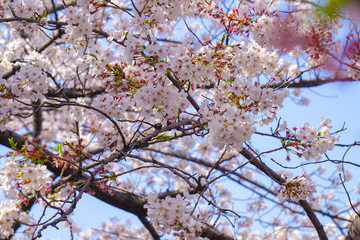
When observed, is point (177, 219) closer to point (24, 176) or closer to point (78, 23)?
point (24, 176)

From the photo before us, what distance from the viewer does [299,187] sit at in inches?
106

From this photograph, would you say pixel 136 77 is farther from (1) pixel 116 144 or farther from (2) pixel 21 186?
(2) pixel 21 186

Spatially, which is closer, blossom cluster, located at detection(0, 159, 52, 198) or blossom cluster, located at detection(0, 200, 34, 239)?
blossom cluster, located at detection(0, 159, 52, 198)

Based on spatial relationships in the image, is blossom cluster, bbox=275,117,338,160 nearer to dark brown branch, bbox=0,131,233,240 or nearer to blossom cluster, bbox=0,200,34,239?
dark brown branch, bbox=0,131,233,240

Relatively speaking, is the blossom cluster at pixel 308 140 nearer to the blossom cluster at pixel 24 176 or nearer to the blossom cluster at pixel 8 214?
the blossom cluster at pixel 24 176

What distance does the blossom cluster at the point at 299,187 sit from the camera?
2.70 metres

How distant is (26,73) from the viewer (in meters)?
2.81

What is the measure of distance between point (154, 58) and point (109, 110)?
25.9 inches

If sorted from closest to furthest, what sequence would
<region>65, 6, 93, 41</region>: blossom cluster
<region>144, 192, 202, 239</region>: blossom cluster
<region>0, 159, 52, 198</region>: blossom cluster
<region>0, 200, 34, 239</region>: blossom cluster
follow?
<region>144, 192, 202, 239</region>: blossom cluster → <region>0, 159, 52, 198</region>: blossom cluster → <region>65, 6, 93, 41</region>: blossom cluster → <region>0, 200, 34, 239</region>: blossom cluster

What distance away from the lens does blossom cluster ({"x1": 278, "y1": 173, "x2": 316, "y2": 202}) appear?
8.86 ft

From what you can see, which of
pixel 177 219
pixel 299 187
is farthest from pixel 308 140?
pixel 177 219

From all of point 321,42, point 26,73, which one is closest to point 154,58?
point 26,73

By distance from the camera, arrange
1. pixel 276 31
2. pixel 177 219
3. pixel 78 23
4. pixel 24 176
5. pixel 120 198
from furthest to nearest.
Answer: pixel 120 198
pixel 276 31
pixel 78 23
pixel 24 176
pixel 177 219

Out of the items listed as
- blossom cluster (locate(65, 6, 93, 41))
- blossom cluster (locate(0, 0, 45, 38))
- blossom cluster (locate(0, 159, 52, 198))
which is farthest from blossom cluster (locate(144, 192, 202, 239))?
blossom cluster (locate(0, 0, 45, 38))
